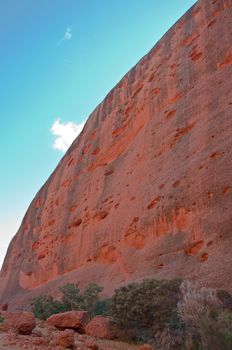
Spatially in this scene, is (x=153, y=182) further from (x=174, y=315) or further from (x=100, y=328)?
(x=174, y=315)

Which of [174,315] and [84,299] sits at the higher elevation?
[84,299]

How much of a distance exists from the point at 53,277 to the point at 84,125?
10383 mm

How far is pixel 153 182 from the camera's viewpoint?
51.8ft

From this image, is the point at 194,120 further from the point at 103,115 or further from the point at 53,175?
the point at 53,175

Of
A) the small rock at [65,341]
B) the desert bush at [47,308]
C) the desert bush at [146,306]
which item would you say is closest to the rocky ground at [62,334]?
the small rock at [65,341]

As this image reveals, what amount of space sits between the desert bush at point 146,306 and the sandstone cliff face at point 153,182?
1.38 m

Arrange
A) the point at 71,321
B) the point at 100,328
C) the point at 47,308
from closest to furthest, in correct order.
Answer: the point at 100,328
the point at 71,321
the point at 47,308

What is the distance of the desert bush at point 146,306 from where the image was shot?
870 centimetres

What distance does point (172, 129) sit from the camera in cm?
1645

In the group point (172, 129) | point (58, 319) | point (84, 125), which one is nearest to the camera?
point (58, 319)

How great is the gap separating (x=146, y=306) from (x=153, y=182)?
7221 mm

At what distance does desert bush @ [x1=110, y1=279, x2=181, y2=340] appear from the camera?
870cm

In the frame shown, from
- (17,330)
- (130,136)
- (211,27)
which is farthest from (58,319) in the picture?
(211,27)

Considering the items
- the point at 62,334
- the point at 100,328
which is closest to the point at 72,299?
the point at 100,328
